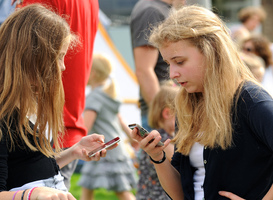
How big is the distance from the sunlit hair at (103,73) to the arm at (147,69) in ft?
5.08

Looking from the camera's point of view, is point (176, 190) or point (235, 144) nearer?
point (235, 144)

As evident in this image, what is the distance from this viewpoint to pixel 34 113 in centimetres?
220

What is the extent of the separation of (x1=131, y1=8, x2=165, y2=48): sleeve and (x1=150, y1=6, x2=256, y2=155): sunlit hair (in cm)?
136

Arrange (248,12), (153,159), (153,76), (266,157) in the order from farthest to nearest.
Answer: (248,12) < (153,76) < (153,159) < (266,157)

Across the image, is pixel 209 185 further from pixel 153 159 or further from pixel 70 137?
pixel 70 137

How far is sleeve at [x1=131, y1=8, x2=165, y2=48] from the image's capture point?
3716 millimetres

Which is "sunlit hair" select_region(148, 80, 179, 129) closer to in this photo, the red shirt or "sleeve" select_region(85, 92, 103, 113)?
the red shirt

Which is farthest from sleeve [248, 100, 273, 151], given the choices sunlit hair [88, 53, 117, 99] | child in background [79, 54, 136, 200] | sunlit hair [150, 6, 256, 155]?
sunlit hair [88, 53, 117, 99]

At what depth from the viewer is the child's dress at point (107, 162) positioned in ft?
16.9

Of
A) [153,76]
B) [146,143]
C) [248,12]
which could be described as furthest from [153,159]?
[248,12]

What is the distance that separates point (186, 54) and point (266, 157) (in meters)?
0.59

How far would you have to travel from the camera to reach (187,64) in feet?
7.41

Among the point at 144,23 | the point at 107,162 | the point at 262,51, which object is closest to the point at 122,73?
the point at 262,51

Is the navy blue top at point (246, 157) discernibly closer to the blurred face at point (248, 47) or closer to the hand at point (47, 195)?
the hand at point (47, 195)
